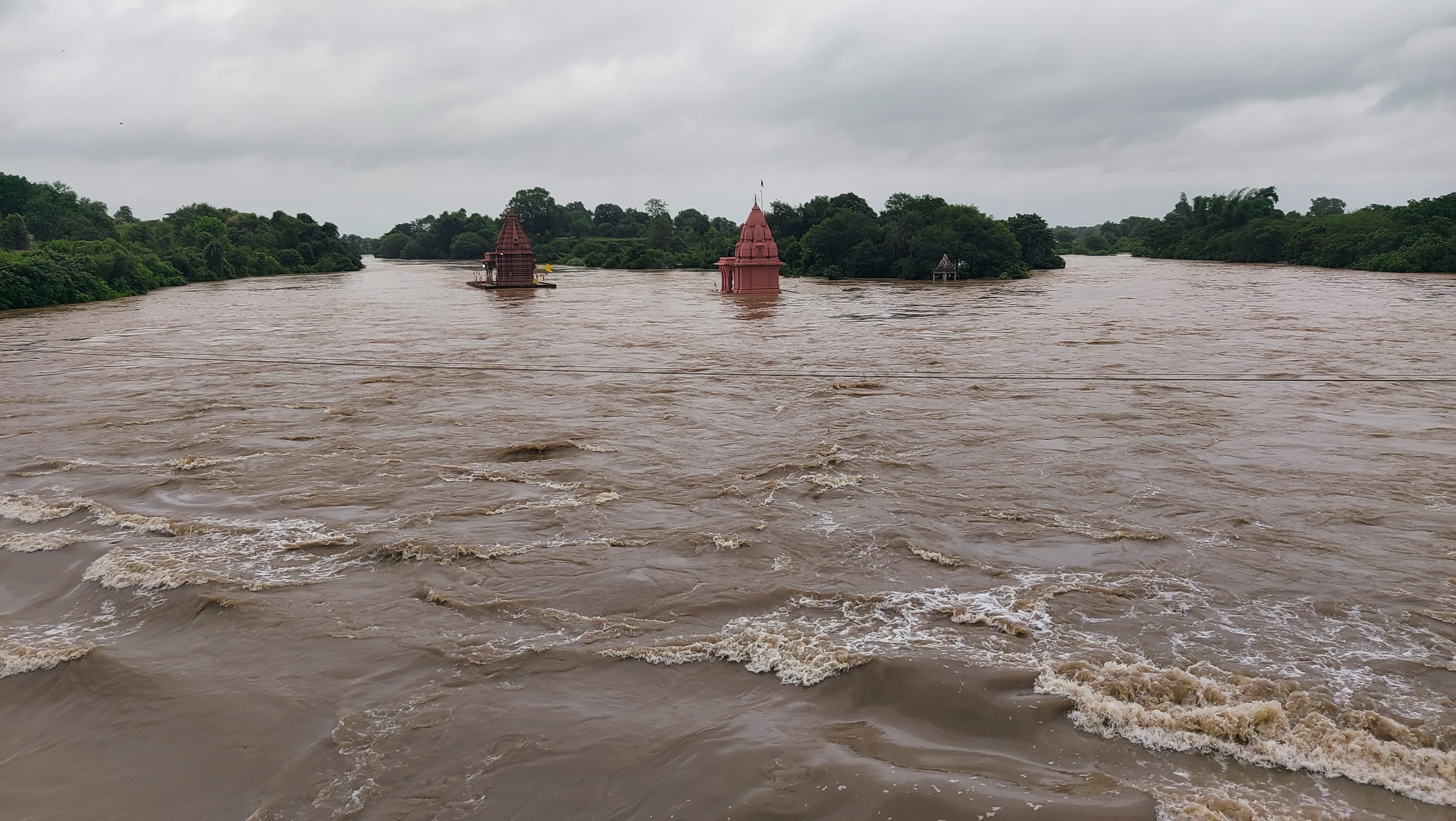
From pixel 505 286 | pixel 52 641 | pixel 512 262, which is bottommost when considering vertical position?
pixel 52 641

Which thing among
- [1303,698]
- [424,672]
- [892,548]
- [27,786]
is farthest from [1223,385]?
[27,786]

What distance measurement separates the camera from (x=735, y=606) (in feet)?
15.0

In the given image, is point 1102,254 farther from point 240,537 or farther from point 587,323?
point 240,537

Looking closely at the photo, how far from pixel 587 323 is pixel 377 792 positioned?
21712mm

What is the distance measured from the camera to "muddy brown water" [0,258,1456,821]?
306 cm

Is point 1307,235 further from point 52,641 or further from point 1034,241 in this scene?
point 52,641

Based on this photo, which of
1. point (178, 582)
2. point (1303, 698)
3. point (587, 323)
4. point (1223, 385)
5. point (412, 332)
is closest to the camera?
point (1303, 698)

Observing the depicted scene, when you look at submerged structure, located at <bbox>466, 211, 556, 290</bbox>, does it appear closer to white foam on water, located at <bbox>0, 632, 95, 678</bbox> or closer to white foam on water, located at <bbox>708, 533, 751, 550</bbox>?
white foam on water, located at <bbox>708, 533, 751, 550</bbox>

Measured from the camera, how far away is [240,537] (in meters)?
5.67

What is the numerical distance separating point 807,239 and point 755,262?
64.3ft

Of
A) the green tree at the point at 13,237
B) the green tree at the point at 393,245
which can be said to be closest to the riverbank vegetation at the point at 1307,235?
the green tree at the point at 13,237

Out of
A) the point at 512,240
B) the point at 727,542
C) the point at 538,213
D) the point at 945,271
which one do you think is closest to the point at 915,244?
the point at 945,271

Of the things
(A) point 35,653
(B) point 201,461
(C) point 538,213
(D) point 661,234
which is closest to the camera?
(A) point 35,653

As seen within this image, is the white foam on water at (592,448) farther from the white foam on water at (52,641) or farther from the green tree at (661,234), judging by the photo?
the green tree at (661,234)
